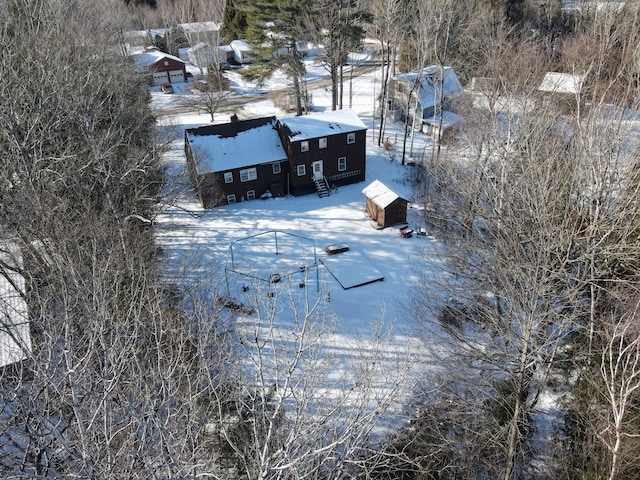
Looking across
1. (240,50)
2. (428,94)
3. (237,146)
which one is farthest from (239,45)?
(237,146)

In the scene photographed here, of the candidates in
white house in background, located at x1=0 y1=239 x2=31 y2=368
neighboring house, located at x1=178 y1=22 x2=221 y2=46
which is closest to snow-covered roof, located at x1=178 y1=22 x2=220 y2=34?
neighboring house, located at x1=178 y1=22 x2=221 y2=46

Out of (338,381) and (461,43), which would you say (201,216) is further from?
(461,43)

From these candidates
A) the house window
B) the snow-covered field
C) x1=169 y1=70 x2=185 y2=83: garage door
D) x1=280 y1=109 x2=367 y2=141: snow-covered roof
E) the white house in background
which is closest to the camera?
the white house in background

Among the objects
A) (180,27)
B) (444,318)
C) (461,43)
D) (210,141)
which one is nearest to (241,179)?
(210,141)

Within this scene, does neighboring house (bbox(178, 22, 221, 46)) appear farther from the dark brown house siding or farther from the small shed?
the small shed

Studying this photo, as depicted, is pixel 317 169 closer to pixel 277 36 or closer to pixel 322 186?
pixel 322 186

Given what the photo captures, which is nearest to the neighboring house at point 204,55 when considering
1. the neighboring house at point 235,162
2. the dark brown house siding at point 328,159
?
the neighboring house at point 235,162
